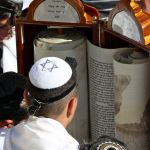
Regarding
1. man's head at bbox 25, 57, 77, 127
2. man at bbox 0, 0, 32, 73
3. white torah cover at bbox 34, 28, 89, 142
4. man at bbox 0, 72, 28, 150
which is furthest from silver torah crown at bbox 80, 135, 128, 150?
man at bbox 0, 0, 32, 73

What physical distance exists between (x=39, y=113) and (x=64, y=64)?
189mm

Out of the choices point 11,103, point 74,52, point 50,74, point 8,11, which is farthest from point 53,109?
point 8,11

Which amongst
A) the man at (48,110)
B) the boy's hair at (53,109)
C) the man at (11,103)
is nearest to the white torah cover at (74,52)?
the man at (11,103)

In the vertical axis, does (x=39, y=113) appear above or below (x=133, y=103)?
above

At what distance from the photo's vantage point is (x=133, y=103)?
2291 millimetres

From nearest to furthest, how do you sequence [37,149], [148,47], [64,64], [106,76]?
[37,149], [64,64], [148,47], [106,76]

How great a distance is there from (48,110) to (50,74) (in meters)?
0.12

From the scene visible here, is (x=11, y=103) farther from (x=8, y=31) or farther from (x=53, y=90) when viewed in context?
(x=8, y=31)

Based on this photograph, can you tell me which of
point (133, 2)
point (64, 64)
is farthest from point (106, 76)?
point (64, 64)

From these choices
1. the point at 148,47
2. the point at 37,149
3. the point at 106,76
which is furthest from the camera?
the point at 106,76

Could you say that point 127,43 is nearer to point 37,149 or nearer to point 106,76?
point 106,76

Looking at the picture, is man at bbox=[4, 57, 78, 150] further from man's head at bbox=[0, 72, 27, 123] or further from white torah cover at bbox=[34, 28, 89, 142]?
white torah cover at bbox=[34, 28, 89, 142]

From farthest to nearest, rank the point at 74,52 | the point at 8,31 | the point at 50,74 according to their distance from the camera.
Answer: the point at 8,31 < the point at 74,52 < the point at 50,74

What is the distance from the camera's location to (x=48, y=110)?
1704 mm
